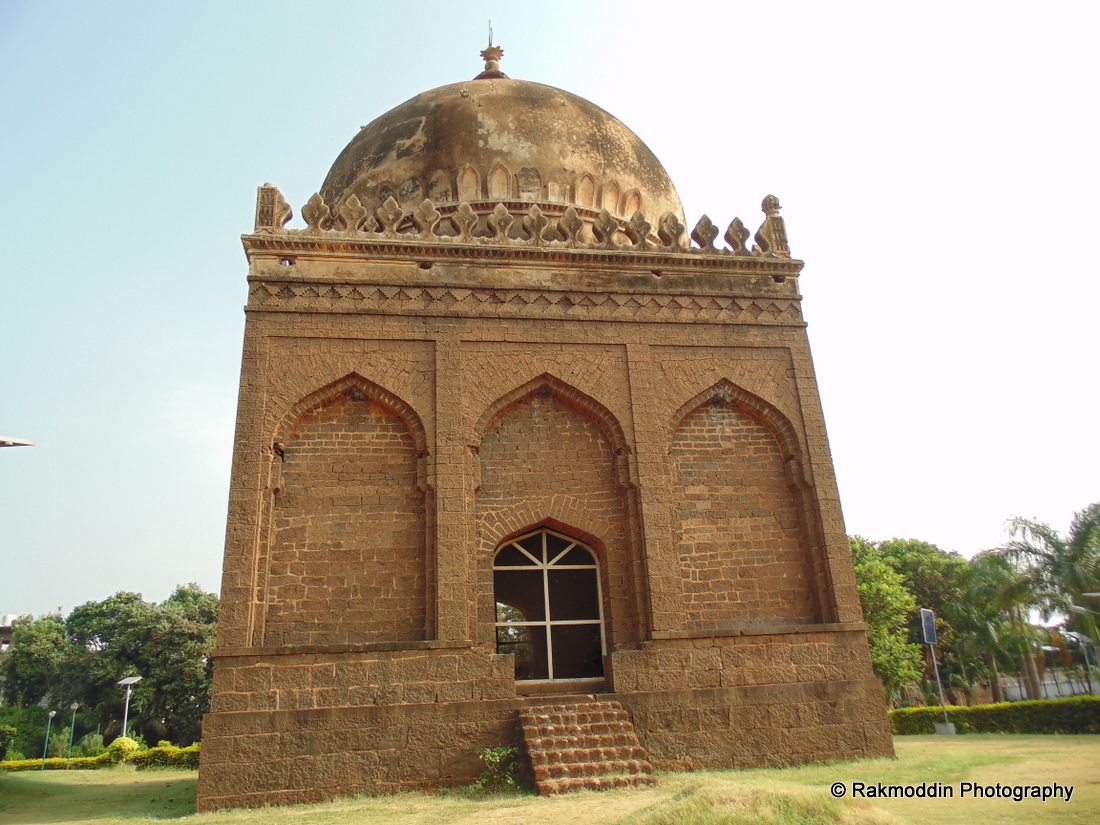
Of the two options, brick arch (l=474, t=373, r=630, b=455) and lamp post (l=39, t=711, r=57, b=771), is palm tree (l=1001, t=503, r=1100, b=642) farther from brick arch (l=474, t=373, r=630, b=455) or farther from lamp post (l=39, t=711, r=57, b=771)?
lamp post (l=39, t=711, r=57, b=771)

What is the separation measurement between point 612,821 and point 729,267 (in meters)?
7.19

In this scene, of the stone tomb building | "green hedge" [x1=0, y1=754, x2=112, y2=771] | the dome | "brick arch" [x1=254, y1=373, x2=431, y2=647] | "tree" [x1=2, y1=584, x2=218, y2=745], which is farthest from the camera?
"tree" [x1=2, y1=584, x2=218, y2=745]

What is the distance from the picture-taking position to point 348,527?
8.45m

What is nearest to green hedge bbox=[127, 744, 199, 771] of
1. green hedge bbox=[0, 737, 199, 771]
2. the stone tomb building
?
green hedge bbox=[0, 737, 199, 771]

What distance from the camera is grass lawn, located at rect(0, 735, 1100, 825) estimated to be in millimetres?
4734

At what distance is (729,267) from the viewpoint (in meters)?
10.3

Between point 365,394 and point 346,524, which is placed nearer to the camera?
point 346,524

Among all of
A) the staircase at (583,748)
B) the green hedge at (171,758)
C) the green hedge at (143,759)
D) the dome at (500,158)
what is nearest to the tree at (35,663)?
the green hedge at (143,759)

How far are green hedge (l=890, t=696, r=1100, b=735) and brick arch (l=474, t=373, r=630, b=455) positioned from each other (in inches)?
343

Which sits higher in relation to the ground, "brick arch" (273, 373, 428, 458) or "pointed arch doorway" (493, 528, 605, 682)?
"brick arch" (273, 373, 428, 458)

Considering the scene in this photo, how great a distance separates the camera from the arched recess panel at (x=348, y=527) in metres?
8.09

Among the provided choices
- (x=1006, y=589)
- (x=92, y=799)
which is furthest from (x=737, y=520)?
(x=1006, y=589)

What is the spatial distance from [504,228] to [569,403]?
7.98 feet

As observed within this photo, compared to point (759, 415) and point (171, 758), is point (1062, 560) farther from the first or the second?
point (171, 758)
